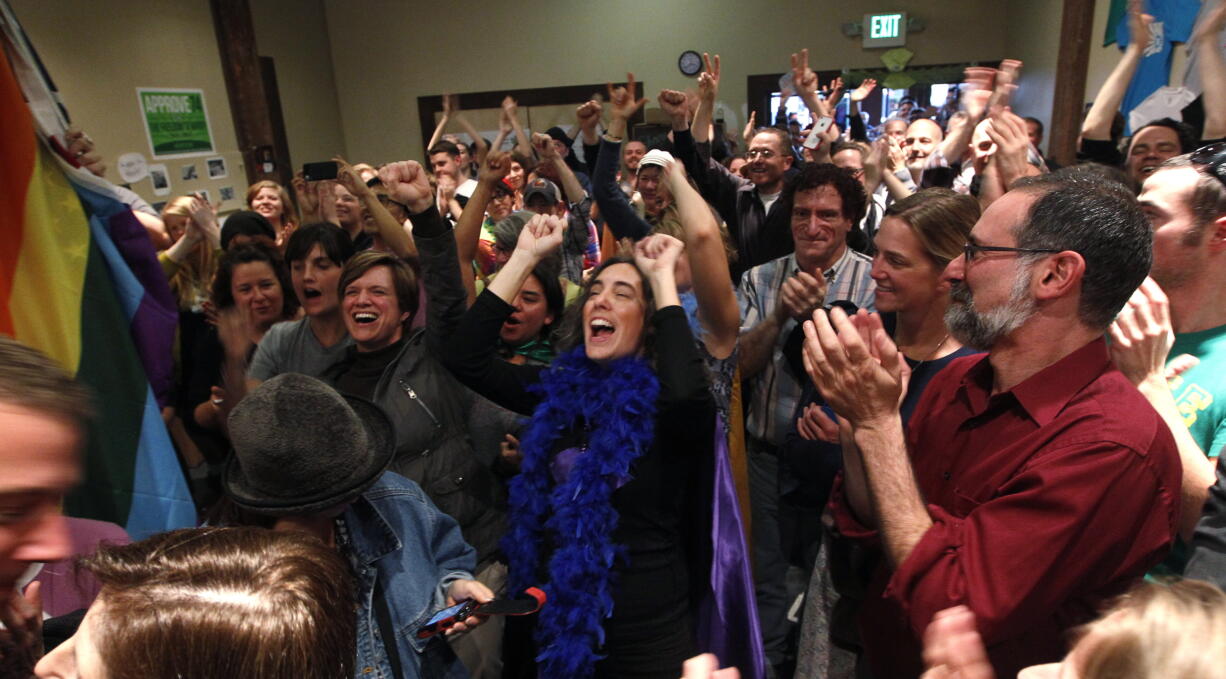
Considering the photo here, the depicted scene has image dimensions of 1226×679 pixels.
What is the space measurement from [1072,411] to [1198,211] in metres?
0.65

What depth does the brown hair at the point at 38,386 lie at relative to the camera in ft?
2.22

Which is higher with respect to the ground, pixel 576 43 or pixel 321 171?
pixel 576 43

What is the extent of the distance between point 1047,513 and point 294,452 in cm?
109

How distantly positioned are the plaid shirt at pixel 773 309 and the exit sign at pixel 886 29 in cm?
808

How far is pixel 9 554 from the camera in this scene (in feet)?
2.17

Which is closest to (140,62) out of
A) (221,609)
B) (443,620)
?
(443,620)

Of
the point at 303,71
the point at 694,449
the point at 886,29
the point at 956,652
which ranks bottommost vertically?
the point at 694,449

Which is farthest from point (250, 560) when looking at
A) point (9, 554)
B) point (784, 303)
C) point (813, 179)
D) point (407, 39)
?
point (407, 39)

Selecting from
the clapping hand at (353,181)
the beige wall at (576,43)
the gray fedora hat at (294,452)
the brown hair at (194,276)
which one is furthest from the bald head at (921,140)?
the beige wall at (576,43)

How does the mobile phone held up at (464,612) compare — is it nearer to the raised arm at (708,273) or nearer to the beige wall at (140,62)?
the raised arm at (708,273)

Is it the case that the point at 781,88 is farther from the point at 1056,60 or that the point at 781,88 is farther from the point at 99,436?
the point at 99,436

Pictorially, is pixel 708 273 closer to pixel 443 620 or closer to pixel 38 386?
pixel 443 620

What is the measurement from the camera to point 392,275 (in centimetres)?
206

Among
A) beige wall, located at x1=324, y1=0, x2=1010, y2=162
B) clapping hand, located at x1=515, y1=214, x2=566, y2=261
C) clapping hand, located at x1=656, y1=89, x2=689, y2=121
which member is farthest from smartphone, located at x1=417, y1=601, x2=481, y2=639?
beige wall, located at x1=324, y1=0, x2=1010, y2=162
